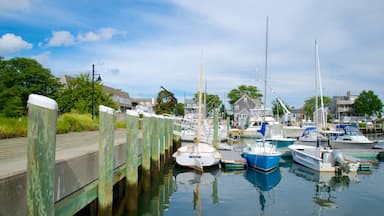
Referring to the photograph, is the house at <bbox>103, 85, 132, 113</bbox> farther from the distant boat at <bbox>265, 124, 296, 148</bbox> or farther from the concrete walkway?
the concrete walkway

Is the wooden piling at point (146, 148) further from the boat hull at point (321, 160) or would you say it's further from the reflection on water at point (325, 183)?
the boat hull at point (321, 160)

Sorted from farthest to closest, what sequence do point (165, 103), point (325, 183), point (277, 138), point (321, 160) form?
1. point (165, 103)
2. point (277, 138)
3. point (321, 160)
4. point (325, 183)

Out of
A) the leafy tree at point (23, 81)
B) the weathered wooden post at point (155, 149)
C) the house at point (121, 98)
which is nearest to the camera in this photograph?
the weathered wooden post at point (155, 149)

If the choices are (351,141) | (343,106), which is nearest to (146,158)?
(351,141)

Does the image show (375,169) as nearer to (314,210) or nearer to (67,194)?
(314,210)

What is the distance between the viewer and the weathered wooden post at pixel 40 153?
400 cm

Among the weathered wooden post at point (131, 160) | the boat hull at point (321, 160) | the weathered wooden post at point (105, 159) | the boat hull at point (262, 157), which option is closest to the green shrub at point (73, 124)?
the weathered wooden post at point (131, 160)

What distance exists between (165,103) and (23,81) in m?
25.0

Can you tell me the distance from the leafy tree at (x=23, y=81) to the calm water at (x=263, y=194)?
38.9m

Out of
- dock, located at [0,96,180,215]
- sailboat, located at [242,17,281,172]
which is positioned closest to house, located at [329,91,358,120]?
sailboat, located at [242,17,281,172]

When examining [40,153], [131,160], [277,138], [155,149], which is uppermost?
[40,153]

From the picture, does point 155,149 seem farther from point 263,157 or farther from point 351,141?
point 351,141

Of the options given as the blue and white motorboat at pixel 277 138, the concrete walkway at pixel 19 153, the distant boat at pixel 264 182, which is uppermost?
the concrete walkway at pixel 19 153

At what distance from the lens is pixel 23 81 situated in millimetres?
52312
